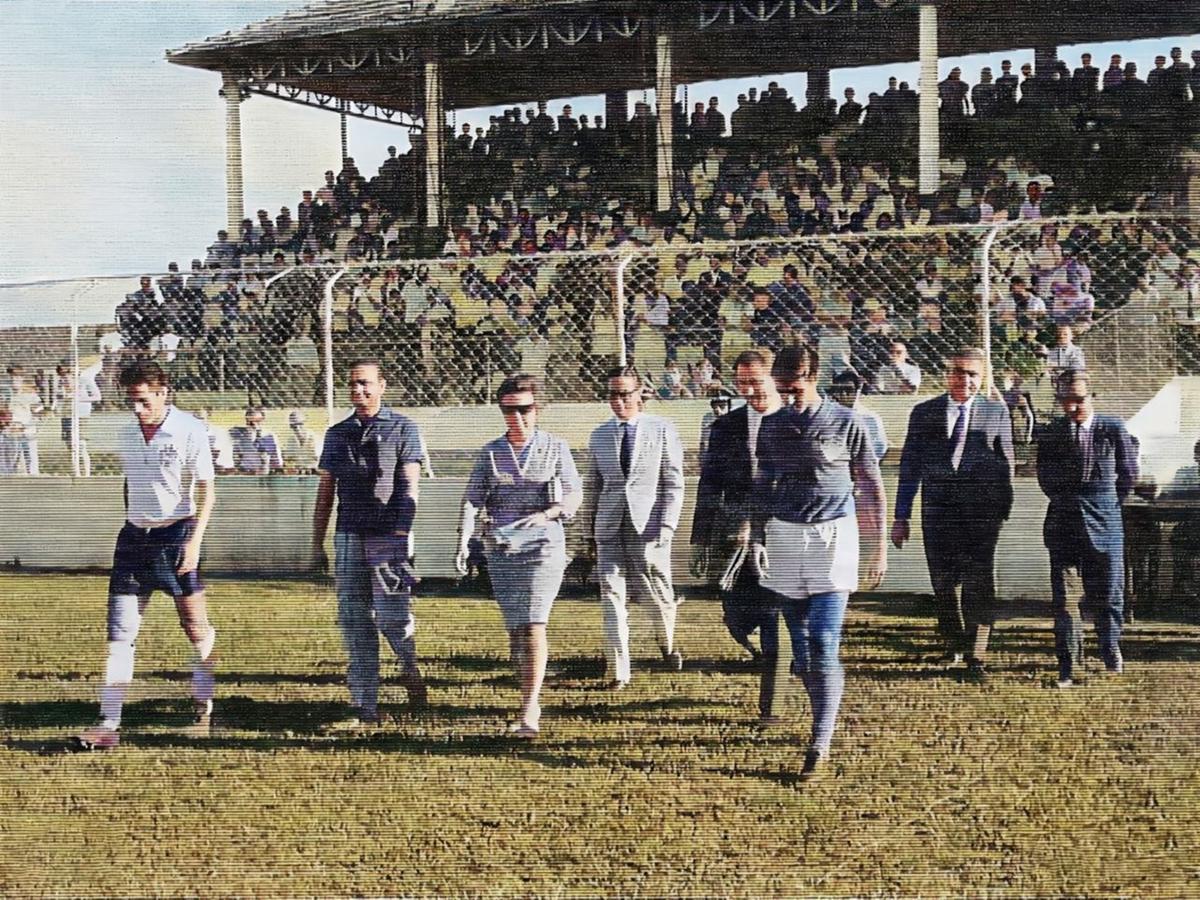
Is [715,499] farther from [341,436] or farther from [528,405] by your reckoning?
[341,436]

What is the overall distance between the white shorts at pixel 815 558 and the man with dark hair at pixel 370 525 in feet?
3.77

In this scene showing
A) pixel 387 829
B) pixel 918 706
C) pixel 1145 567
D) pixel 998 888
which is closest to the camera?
pixel 998 888

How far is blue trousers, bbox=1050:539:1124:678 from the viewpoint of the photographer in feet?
13.6

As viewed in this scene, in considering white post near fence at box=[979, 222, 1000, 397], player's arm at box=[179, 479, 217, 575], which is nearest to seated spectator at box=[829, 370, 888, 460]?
white post near fence at box=[979, 222, 1000, 397]

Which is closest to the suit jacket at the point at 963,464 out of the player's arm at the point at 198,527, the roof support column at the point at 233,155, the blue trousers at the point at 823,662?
the blue trousers at the point at 823,662

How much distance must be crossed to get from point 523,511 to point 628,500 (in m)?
0.45

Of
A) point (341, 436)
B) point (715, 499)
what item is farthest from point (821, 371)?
point (341, 436)

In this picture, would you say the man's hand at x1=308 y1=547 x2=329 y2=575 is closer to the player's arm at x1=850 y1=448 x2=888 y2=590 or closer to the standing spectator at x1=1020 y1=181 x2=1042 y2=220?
the player's arm at x1=850 y1=448 x2=888 y2=590

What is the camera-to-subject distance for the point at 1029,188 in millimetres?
6461

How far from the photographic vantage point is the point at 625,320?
4906 mm

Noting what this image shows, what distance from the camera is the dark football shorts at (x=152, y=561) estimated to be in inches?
155

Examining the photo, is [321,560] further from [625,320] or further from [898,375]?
[898,375]

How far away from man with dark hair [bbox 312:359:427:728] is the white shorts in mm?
1149

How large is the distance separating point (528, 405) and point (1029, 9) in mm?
4682
